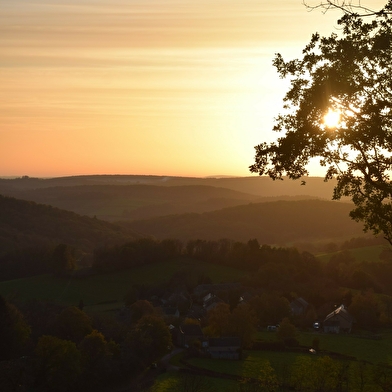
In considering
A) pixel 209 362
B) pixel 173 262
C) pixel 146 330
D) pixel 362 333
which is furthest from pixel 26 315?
pixel 173 262

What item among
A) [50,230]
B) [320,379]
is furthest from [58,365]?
[50,230]

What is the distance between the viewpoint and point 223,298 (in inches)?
2800

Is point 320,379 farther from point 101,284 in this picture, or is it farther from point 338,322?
point 101,284

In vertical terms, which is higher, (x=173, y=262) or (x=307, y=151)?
(x=307, y=151)

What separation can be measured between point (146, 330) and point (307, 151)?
1362 inches

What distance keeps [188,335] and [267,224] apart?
375ft

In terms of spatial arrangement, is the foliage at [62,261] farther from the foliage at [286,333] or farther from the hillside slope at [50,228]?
the foliage at [286,333]

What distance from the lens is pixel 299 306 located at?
6988cm

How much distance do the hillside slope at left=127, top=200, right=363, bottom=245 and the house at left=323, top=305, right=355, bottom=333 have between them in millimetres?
81481

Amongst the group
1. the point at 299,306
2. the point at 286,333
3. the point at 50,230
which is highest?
the point at 50,230

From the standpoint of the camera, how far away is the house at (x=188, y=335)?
167 feet

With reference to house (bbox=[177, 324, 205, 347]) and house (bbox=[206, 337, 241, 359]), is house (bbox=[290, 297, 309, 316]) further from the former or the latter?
house (bbox=[206, 337, 241, 359])

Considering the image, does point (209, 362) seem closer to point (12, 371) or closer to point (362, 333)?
point (12, 371)

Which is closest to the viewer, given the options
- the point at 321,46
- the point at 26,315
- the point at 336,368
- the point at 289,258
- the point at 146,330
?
the point at 321,46
